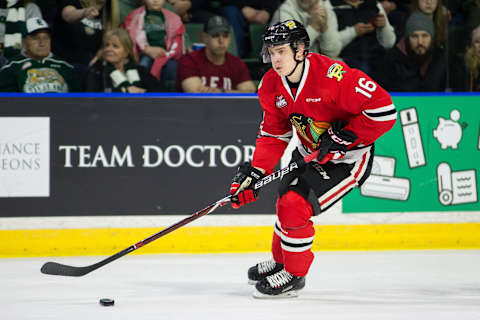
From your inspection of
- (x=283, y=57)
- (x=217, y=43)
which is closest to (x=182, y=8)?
(x=217, y=43)

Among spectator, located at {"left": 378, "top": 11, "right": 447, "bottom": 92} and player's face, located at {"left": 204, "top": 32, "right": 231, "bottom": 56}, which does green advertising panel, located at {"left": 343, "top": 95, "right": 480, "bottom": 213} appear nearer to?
spectator, located at {"left": 378, "top": 11, "right": 447, "bottom": 92}

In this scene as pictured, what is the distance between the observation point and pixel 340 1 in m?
4.87

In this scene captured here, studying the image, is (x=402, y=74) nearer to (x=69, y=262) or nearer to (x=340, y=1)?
(x=340, y=1)

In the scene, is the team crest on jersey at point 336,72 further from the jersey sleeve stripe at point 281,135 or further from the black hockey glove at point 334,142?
the jersey sleeve stripe at point 281,135

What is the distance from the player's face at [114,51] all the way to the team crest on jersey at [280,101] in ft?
4.88

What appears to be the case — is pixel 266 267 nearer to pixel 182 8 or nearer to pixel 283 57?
pixel 283 57

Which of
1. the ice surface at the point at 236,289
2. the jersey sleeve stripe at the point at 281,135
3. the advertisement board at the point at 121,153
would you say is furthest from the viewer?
the advertisement board at the point at 121,153

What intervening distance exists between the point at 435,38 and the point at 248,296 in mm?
2351

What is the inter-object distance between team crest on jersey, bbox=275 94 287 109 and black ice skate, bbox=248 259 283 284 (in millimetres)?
740


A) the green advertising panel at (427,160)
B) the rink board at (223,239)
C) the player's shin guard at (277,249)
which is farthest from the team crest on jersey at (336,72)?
the rink board at (223,239)

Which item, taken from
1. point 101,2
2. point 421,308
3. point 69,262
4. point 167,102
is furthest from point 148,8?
point 421,308

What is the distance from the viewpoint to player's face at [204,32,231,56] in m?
4.72

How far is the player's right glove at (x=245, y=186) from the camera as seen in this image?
3340 millimetres

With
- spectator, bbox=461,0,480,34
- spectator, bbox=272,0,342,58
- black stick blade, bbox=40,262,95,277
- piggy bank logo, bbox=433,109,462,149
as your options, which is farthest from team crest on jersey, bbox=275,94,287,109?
spectator, bbox=461,0,480,34
